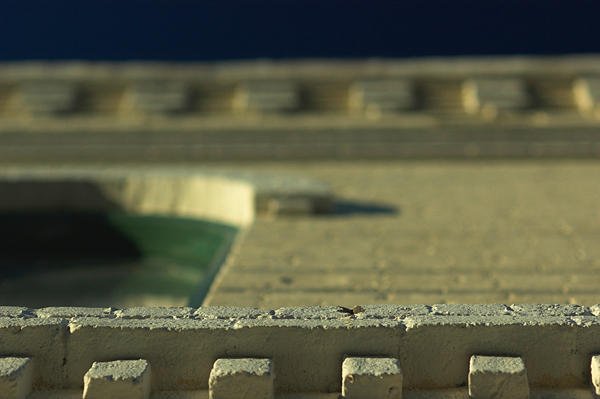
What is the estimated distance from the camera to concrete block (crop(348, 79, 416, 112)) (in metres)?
5.79

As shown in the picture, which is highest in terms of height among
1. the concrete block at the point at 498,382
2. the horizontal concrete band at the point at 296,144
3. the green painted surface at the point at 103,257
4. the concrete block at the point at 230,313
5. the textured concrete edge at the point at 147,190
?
the horizontal concrete band at the point at 296,144

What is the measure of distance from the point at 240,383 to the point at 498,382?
69 centimetres

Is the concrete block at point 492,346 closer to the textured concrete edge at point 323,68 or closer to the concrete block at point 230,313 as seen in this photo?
the concrete block at point 230,313

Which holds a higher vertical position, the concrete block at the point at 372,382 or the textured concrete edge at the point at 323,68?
the textured concrete edge at the point at 323,68

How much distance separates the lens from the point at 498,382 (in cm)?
162

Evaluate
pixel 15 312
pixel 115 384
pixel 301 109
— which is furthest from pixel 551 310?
pixel 301 109

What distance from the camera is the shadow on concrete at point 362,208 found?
3.82 metres

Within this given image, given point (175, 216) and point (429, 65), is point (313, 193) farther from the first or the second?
point (429, 65)

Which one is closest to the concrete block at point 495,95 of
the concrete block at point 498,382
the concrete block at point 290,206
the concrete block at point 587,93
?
the concrete block at point 587,93

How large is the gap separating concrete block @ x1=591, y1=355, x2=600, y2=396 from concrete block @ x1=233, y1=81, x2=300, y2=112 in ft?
14.8

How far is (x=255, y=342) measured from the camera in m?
1.69

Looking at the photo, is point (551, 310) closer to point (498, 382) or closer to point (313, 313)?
point (498, 382)

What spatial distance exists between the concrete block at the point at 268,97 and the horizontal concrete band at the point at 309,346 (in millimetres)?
4324

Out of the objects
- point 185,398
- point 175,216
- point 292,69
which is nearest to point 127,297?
point 175,216
